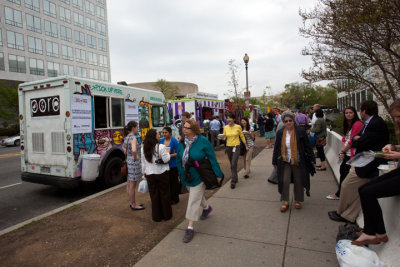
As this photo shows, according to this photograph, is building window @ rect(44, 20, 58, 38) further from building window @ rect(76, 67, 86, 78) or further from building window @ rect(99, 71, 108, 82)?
building window @ rect(99, 71, 108, 82)

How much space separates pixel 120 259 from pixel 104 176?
11.5ft

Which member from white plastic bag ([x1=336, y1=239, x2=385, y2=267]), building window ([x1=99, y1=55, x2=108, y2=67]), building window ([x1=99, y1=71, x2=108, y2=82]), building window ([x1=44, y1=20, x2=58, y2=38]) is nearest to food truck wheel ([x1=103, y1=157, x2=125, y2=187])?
white plastic bag ([x1=336, y1=239, x2=385, y2=267])

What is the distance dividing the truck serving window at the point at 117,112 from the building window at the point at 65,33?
141 feet

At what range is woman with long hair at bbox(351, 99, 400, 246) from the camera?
2.43 meters

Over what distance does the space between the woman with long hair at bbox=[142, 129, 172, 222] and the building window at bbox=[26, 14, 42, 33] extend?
142 feet

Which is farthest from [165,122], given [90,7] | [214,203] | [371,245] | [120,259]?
[90,7]

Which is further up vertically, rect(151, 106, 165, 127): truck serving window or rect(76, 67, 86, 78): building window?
rect(76, 67, 86, 78): building window

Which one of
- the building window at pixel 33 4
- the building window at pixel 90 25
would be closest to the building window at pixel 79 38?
the building window at pixel 90 25

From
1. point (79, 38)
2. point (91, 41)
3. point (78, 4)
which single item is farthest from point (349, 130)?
point (78, 4)

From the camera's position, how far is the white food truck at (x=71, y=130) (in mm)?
5695

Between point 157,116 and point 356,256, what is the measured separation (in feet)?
23.6

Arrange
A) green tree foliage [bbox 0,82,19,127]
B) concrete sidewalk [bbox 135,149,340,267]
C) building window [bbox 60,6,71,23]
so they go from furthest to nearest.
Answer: building window [bbox 60,6,71,23] → green tree foliage [bbox 0,82,19,127] → concrete sidewalk [bbox 135,149,340,267]

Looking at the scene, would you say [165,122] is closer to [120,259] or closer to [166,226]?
[166,226]

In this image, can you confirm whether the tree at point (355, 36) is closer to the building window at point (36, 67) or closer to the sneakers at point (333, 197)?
the sneakers at point (333, 197)
